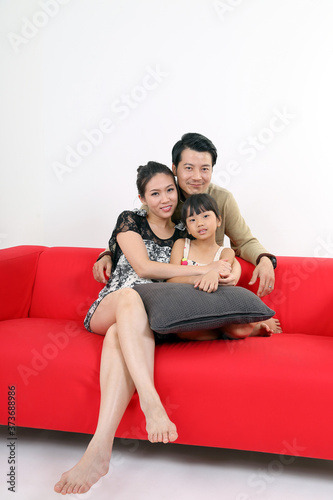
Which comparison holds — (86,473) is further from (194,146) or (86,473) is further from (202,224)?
(194,146)

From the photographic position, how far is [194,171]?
2441 mm

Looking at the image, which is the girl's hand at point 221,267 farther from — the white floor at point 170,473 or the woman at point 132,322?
the white floor at point 170,473

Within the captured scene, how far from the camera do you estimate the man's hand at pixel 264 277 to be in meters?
2.21

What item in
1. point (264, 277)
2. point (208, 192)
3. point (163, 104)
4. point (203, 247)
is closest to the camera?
point (264, 277)

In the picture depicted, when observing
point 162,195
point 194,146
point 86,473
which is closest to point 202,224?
point 162,195

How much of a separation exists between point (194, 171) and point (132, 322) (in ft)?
2.99

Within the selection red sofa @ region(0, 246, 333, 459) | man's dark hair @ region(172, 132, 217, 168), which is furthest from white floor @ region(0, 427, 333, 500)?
man's dark hair @ region(172, 132, 217, 168)

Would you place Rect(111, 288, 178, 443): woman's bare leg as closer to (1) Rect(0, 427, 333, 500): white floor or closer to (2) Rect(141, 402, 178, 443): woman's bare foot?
(2) Rect(141, 402, 178, 443): woman's bare foot

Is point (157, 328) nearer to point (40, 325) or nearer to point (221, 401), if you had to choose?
point (221, 401)

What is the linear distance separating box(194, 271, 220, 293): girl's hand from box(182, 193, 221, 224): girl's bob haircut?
330 millimetres

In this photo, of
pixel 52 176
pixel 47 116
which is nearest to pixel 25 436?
pixel 52 176

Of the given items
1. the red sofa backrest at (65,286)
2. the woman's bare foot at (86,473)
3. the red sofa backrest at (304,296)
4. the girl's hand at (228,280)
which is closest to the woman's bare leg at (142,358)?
the woman's bare foot at (86,473)

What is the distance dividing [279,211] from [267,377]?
2.23 metres

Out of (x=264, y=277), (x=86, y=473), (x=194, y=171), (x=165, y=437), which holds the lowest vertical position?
(x=86, y=473)
